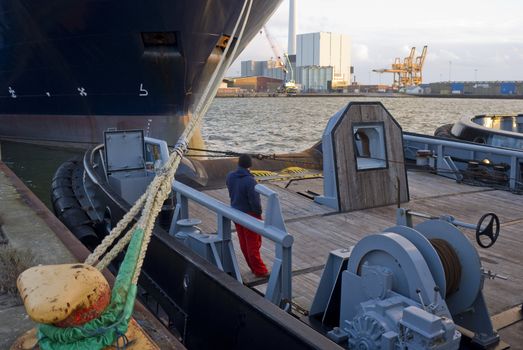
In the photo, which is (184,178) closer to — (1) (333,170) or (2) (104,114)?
(1) (333,170)

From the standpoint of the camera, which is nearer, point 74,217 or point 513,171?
point 74,217

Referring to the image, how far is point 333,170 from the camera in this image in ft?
25.7

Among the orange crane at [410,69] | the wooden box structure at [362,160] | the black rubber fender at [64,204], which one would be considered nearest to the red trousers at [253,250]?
the wooden box structure at [362,160]

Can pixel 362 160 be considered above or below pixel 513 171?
above

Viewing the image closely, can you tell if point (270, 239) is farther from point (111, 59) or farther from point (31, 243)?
point (111, 59)

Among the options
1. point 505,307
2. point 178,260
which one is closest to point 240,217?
point 178,260

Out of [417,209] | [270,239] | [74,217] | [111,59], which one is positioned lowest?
[74,217]

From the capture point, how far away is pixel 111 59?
18734 millimetres

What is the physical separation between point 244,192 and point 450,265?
239cm

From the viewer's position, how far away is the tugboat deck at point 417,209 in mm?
5016

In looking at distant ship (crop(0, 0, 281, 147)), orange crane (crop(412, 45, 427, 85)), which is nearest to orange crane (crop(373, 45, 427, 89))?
orange crane (crop(412, 45, 427, 85))

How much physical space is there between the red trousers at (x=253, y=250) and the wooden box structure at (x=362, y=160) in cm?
262

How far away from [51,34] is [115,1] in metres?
3.30

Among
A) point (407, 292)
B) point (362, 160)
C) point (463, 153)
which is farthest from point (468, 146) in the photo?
point (407, 292)
